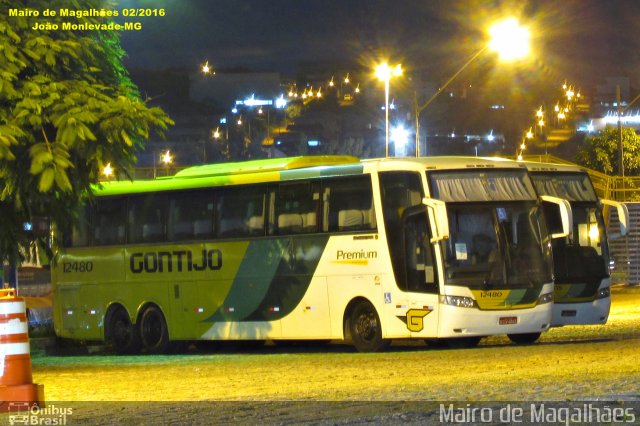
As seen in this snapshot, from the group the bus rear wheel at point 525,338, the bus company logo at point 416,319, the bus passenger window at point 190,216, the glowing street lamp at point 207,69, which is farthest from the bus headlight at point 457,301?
the glowing street lamp at point 207,69

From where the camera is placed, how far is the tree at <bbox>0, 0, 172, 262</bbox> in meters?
16.6

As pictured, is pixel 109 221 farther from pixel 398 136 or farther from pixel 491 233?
pixel 398 136

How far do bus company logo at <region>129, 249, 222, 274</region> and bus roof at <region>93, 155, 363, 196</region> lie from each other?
1.43m

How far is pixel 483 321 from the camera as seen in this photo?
2069 cm

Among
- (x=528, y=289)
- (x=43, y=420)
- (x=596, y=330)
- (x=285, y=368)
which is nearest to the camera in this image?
(x=43, y=420)

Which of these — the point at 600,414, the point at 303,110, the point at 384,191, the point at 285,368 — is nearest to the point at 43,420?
the point at 600,414

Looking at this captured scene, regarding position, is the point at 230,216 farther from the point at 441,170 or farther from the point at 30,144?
the point at 30,144

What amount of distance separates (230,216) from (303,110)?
10685 cm

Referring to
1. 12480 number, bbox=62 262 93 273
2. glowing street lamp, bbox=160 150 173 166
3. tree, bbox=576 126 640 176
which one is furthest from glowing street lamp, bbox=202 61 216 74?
12480 number, bbox=62 262 93 273

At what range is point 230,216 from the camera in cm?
2439

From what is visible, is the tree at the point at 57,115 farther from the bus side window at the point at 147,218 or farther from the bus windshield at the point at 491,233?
the bus side window at the point at 147,218

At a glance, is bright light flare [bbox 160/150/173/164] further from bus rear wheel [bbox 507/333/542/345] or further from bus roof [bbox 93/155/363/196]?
bus rear wheel [bbox 507/333/542/345]

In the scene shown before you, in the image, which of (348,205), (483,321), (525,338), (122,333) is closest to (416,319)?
(483,321)

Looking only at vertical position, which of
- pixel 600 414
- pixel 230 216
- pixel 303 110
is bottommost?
pixel 600 414
